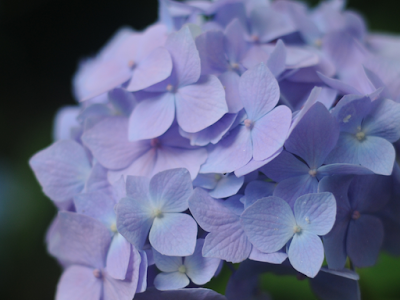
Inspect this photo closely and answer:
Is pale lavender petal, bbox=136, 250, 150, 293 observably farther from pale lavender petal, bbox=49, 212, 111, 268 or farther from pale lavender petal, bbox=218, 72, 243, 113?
pale lavender petal, bbox=218, 72, 243, 113

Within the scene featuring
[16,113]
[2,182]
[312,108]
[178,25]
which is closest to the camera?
[312,108]

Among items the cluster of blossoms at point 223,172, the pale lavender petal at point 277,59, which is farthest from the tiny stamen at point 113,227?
the pale lavender petal at point 277,59

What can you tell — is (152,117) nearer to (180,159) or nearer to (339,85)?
(180,159)

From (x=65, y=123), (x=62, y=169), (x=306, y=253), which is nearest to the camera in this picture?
(x=306, y=253)

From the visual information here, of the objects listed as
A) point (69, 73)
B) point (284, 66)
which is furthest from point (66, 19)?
point (284, 66)

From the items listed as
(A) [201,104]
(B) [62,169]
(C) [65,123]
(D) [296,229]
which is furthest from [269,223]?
(C) [65,123]

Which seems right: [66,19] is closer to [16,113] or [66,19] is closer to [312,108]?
[16,113]

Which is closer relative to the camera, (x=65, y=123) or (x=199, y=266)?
(x=199, y=266)
